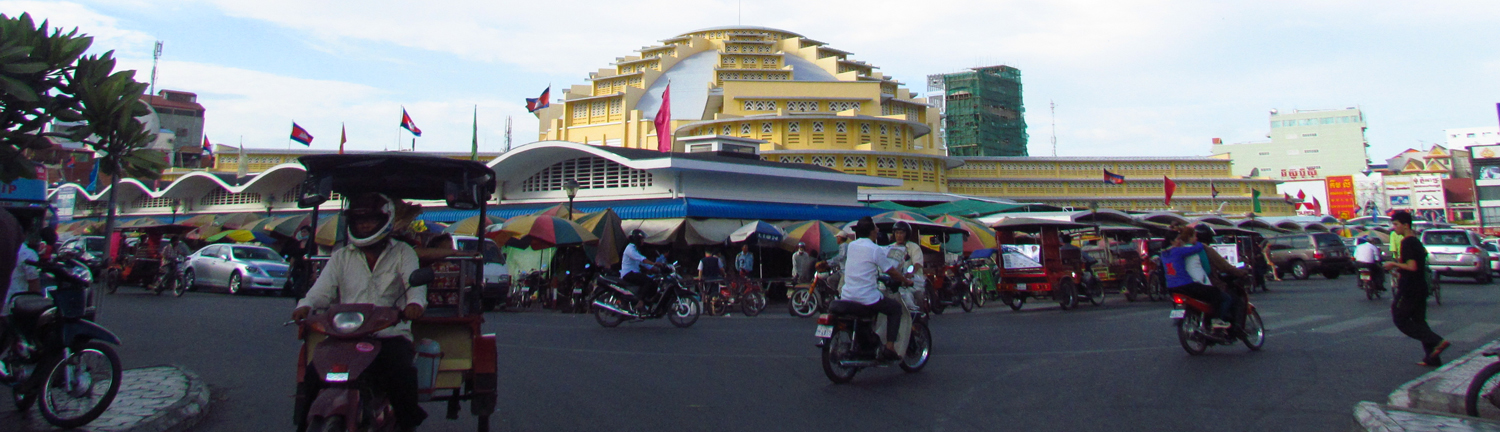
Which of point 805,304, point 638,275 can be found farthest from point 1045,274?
point 638,275

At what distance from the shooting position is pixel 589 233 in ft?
64.4

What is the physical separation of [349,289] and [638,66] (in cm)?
5472

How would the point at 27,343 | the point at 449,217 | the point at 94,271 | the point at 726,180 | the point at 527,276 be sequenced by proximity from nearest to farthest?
the point at 27,343, the point at 94,271, the point at 527,276, the point at 726,180, the point at 449,217

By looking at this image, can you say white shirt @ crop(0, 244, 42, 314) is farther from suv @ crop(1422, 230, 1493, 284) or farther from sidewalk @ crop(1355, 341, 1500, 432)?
suv @ crop(1422, 230, 1493, 284)

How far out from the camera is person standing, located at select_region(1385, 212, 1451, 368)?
759 cm

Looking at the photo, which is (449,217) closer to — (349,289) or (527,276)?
(527,276)

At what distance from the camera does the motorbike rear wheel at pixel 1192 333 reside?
340 inches

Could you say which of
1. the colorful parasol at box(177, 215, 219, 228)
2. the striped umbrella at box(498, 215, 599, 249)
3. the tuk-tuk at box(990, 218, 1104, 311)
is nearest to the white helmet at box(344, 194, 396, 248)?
the tuk-tuk at box(990, 218, 1104, 311)

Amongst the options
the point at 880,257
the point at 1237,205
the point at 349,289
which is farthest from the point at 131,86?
the point at 1237,205

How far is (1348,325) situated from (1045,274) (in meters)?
5.73

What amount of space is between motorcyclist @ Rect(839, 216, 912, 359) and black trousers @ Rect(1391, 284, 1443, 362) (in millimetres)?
4339

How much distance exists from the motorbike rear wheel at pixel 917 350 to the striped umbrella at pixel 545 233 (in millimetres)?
12354

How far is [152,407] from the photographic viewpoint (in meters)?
5.62

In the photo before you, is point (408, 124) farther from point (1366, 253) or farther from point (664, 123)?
point (1366, 253)
